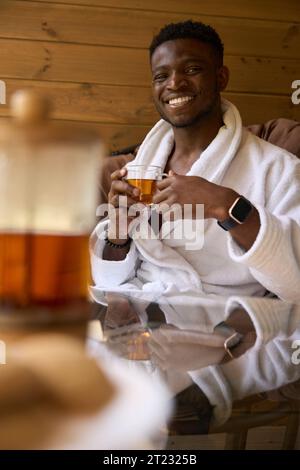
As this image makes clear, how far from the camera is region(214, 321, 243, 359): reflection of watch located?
0.59 meters

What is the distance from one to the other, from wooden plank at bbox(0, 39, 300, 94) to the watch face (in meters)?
1.21

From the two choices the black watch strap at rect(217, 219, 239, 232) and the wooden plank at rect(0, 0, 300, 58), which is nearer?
the black watch strap at rect(217, 219, 239, 232)

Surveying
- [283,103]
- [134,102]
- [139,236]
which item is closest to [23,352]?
[139,236]

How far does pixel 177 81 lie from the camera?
57.2 inches

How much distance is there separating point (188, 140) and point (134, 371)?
117cm

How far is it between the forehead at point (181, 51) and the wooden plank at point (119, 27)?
77cm

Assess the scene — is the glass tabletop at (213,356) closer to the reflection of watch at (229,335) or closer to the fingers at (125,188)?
the reflection of watch at (229,335)

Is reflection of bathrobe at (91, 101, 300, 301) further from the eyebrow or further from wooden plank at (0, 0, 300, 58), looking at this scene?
wooden plank at (0, 0, 300, 58)

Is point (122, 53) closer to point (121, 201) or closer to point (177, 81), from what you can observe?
point (177, 81)

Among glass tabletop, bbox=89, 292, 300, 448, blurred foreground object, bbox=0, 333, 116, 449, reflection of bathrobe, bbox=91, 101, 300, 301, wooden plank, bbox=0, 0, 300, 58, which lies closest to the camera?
blurred foreground object, bbox=0, 333, 116, 449

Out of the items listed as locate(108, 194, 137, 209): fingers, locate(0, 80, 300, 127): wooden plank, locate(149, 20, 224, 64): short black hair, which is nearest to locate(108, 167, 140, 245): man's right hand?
locate(108, 194, 137, 209): fingers

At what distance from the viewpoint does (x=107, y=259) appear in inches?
55.7

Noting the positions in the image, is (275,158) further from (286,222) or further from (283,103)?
(283,103)

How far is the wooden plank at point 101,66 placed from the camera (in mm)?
2152
